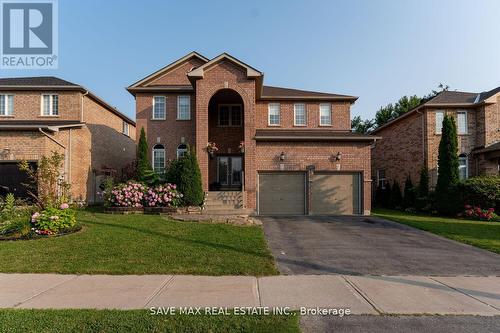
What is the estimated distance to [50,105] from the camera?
63.2 feet

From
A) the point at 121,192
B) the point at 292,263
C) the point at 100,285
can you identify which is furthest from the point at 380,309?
the point at 121,192

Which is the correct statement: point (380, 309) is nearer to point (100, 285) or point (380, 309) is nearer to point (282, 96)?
point (100, 285)

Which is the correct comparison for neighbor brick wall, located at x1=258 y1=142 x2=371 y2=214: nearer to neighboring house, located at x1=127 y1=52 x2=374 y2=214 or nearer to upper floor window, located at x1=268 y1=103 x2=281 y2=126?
neighboring house, located at x1=127 y1=52 x2=374 y2=214

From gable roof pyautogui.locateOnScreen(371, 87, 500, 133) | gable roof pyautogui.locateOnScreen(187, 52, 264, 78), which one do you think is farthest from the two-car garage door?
gable roof pyautogui.locateOnScreen(371, 87, 500, 133)

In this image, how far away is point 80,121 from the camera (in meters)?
18.8

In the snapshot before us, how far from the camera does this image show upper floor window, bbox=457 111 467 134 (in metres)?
20.5

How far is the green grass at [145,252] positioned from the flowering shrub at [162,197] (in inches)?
146

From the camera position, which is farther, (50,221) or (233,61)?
(233,61)

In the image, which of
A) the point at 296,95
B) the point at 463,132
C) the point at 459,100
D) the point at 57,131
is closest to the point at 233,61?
the point at 296,95

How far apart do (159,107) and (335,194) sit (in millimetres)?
11391

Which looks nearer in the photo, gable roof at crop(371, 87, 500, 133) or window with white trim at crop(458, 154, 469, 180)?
gable roof at crop(371, 87, 500, 133)

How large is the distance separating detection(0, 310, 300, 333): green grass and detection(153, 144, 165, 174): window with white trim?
14841mm

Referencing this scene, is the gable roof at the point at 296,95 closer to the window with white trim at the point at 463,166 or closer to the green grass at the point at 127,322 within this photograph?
the window with white trim at the point at 463,166

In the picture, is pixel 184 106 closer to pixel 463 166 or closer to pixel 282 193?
pixel 282 193
